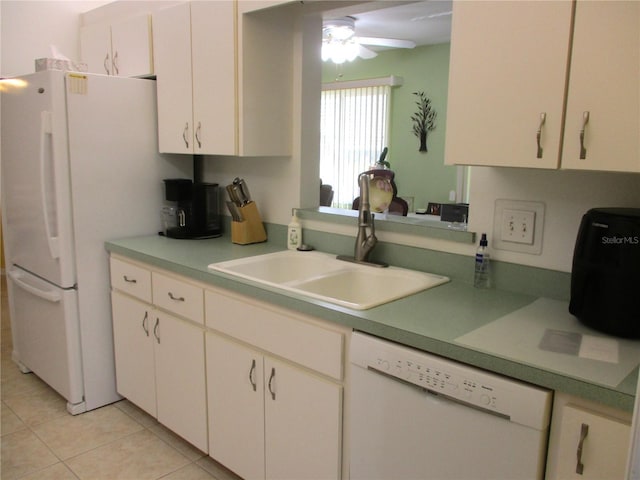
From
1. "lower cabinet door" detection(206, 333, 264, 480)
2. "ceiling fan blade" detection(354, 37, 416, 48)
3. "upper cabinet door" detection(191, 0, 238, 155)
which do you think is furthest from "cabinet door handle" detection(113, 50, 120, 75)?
"ceiling fan blade" detection(354, 37, 416, 48)

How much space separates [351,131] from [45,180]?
458 cm

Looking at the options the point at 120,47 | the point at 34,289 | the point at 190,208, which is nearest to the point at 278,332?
the point at 190,208

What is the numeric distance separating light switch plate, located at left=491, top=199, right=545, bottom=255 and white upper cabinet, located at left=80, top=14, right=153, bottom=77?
1946mm

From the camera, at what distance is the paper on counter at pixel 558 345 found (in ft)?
3.82

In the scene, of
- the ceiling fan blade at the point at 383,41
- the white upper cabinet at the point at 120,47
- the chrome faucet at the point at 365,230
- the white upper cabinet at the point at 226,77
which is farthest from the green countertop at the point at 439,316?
the ceiling fan blade at the point at 383,41

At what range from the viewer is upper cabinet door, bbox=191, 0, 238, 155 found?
2.28 meters

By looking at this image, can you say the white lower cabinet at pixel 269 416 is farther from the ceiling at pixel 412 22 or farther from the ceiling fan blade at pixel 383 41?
the ceiling fan blade at pixel 383 41

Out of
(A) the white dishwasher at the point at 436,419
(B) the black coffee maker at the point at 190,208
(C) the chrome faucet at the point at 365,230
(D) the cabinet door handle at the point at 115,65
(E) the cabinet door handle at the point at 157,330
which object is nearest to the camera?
(A) the white dishwasher at the point at 436,419

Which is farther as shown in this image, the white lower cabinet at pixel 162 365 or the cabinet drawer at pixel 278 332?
the white lower cabinet at pixel 162 365

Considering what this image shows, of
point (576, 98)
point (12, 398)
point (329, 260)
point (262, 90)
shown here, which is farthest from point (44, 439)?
point (576, 98)

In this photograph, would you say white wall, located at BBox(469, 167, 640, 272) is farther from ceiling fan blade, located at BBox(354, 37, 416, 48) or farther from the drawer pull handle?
ceiling fan blade, located at BBox(354, 37, 416, 48)

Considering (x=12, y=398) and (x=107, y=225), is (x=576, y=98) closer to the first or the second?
(x=107, y=225)

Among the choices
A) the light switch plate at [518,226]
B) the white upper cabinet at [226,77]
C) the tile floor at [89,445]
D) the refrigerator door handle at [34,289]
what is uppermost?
the white upper cabinet at [226,77]

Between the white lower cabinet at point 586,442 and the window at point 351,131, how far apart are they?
5331mm
